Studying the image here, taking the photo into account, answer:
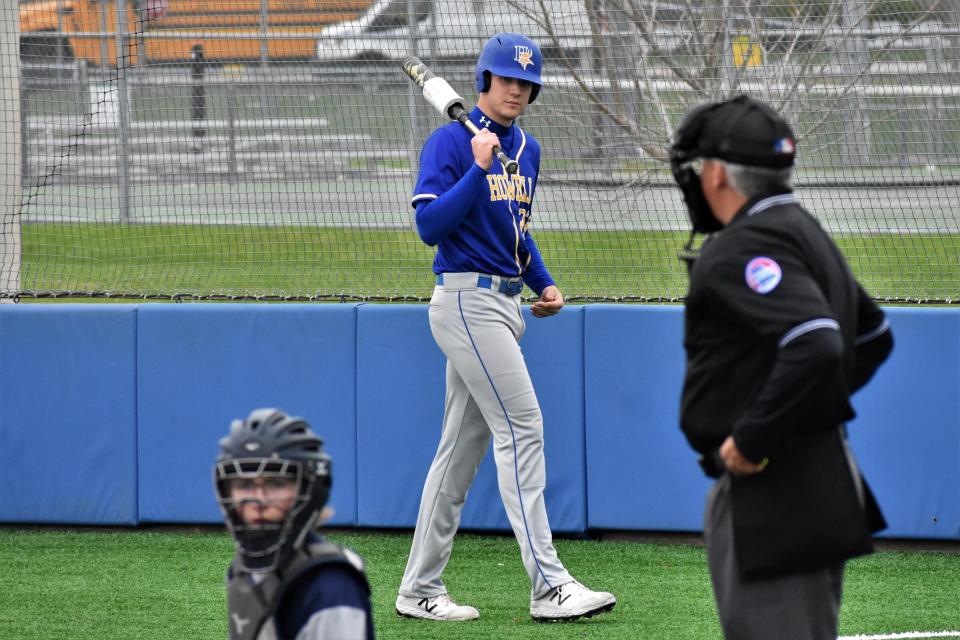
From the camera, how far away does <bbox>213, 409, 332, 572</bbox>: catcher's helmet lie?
220 centimetres

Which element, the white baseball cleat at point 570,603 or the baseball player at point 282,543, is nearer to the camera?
the baseball player at point 282,543

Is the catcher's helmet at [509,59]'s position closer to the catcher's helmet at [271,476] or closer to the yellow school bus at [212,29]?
the catcher's helmet at [271,476]

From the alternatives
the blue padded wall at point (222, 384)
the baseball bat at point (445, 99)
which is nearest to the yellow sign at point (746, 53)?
the baseball bat at point (445, 99)

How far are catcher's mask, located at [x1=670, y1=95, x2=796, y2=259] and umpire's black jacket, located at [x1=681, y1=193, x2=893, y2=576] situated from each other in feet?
0.29

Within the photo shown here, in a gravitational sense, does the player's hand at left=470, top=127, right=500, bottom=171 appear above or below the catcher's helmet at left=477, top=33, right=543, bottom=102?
below

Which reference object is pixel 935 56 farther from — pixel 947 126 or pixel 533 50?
pixel 533 50

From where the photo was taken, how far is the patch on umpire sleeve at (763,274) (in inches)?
93.8

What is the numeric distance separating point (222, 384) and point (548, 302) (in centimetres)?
188

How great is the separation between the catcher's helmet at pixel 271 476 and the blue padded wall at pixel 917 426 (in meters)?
3.73

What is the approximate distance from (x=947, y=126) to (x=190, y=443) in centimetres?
387

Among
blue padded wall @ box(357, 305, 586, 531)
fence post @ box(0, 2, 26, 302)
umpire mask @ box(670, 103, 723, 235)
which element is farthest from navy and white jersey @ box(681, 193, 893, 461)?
fence post @ box(0, 2, 26, 302)

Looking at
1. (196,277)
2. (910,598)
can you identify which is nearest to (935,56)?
(910,598)

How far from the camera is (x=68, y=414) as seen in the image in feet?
19.7

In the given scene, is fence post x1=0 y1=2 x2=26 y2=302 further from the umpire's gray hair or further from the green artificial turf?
the umpire's gray hair
